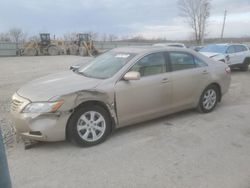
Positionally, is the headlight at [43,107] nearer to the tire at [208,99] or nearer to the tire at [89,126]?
the tire at [89,126]

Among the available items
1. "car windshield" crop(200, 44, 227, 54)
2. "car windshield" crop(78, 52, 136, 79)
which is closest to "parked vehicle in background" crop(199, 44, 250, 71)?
"car windshield" crop(200, 44, 227, 54)

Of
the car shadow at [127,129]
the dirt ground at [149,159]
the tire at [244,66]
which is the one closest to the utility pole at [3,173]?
the dirt ground at [149,159]

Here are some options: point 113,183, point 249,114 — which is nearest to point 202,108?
point 249,114

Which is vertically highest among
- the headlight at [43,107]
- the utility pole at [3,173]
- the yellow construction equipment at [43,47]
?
the utility pole at [3,173]

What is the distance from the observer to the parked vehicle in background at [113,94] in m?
3.92

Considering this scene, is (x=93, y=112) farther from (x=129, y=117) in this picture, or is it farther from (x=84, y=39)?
(x=84, y=39)

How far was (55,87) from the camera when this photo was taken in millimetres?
4191

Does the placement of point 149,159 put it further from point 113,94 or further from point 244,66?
point 244,66

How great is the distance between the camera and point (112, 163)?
3641 millimetres

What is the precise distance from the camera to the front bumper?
3855 mm

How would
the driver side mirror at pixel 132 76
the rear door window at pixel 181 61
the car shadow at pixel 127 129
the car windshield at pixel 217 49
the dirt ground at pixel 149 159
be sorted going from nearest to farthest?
the dirt ground at pixel 149 159
the car shadow at pixel 127 129
the driver side mirror at pixel 132 76
the rear door window at pixel 181 61
the car windshield at pixel 217 49

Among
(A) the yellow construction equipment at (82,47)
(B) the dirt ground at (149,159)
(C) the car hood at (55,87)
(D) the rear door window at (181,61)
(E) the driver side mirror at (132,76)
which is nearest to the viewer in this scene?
(B) the dirt ground at (149,159)

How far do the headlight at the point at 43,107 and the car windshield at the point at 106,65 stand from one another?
3.26ft

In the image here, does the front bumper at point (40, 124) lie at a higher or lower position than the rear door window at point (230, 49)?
lower
